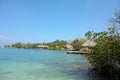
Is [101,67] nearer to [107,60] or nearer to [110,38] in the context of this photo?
[107,60]

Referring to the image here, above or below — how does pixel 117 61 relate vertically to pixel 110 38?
below

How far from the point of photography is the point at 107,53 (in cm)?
1291

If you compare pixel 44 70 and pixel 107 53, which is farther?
pixel 44 70

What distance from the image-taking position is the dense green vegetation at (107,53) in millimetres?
12508

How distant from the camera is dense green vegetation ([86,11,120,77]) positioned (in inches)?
492

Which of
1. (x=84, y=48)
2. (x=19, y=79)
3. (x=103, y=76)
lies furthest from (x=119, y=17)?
(x=84, y=48)

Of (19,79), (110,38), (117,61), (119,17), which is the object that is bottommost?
(19,79)

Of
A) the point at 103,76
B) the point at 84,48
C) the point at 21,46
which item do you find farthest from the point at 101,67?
the point at 21,46

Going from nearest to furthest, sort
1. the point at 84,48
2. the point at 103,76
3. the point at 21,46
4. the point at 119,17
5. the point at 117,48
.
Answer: the point at 119,17 < the point at 117,48 < the point at 103,76 < the point at 84,48 < the point at 21,46

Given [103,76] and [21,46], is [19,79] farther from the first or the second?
[21,46]

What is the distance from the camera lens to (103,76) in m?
13.4

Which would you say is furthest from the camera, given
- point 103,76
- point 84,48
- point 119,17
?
point 84,48

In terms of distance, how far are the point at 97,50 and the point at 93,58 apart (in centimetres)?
67

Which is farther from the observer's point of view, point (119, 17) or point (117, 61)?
point (117, 61)
